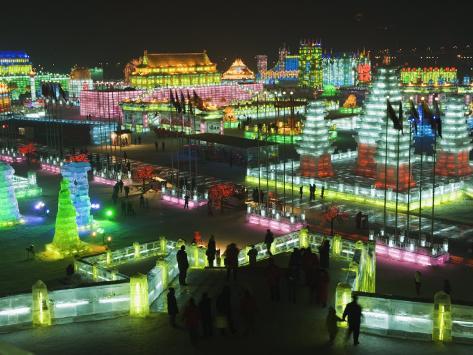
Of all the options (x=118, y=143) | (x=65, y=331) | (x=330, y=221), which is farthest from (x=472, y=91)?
(x=65, y=331)

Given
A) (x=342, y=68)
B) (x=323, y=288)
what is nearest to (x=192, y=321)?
(x=323, y=288)

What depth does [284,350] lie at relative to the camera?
15.2m

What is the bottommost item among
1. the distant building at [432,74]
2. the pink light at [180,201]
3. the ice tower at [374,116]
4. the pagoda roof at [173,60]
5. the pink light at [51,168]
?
the pink light at [180,201]

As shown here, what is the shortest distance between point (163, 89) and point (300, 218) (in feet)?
221

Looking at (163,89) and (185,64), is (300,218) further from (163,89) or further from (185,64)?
A: (185,64)

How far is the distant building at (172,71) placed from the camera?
334 ft

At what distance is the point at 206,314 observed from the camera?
15688 millimetres

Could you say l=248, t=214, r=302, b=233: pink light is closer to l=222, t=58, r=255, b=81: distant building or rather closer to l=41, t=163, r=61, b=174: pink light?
l=41, t=163, r=61, b=174: pink light

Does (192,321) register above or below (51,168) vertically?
above

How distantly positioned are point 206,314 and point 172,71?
91.8 metres

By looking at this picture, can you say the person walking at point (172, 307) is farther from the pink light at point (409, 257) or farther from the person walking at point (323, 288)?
the pink light at point (409, 257)

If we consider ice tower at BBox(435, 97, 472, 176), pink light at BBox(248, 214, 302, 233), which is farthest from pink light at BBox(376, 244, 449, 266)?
ice tower at BBox(435, 97, 472, 176)

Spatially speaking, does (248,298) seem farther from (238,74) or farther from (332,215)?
(238,74)

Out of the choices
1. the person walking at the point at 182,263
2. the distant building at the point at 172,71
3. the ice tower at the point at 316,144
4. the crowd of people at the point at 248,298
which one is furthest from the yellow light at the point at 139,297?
the distant building at the point at 172,71
